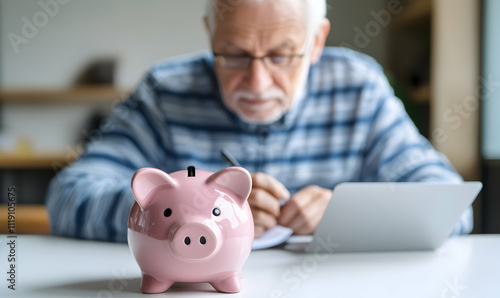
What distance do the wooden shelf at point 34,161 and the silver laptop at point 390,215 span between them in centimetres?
211

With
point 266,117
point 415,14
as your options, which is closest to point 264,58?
point 266,117

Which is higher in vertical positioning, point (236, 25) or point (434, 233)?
point (236, 25)

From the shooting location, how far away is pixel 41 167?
2.59 m

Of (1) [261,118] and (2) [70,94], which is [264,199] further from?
(2) [70,94]

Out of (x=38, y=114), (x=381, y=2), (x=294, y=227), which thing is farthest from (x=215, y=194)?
(x=38, y=114)

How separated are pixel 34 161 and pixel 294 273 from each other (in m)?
2.26

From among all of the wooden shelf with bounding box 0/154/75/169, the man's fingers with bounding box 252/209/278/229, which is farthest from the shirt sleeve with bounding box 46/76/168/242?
the wooden shelf with bounding box 0/154/75/169

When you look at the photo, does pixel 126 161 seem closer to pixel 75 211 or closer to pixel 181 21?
pixel 75 211

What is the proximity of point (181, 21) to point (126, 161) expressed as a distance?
5.16 feet

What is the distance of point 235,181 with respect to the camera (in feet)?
1.60

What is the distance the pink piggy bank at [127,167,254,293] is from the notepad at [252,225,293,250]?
0.23m

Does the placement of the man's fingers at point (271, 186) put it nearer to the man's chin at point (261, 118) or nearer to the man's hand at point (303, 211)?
the man's hand at point (303, 211)

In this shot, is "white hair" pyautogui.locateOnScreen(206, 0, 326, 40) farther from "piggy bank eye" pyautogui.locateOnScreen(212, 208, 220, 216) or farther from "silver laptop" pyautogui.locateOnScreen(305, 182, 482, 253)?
"piggy bank eye" pyautogui.locateOnScreen(212, 208, 220, 216)

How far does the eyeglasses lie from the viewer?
1.05m
